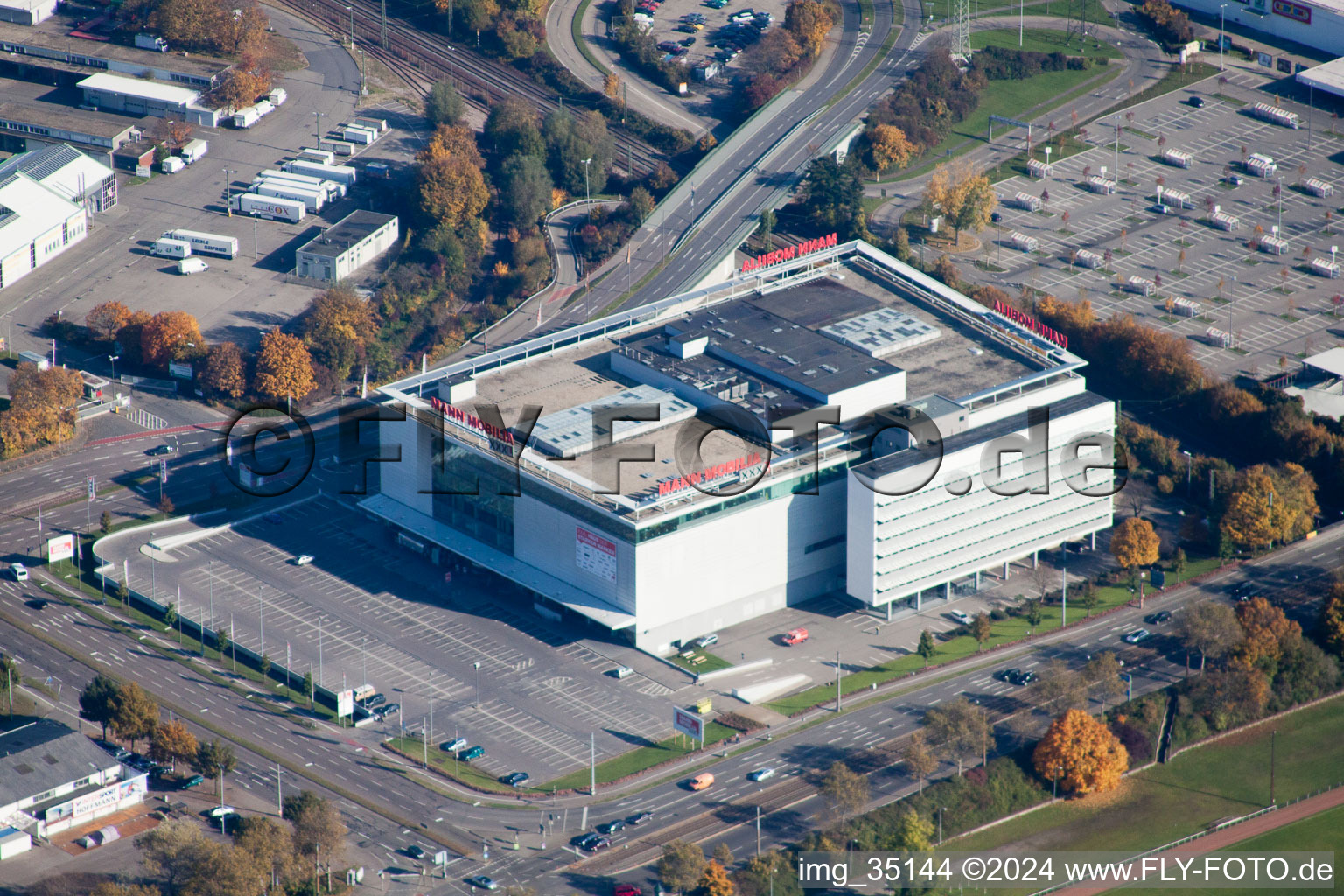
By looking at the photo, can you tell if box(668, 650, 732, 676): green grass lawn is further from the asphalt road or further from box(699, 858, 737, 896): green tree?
box(699, 858, 737, 896): green tree

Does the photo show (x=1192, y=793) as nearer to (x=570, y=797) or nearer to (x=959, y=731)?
(x=959, y=731)

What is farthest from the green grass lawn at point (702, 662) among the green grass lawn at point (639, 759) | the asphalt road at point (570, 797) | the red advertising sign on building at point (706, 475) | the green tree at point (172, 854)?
the green tree at point (172, 854)

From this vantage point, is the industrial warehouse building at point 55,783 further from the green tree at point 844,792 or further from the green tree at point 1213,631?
the green tree at point 1213,631

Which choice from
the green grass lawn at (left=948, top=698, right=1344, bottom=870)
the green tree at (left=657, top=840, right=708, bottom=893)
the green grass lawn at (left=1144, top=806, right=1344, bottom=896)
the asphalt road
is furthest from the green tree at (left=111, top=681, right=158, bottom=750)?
the green grass lawn at (left=1144, top=806, right=1344, bottom=896)

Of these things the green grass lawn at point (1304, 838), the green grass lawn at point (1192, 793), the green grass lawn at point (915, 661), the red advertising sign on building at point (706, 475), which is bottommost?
the green grass lawn at point (1304, 838)

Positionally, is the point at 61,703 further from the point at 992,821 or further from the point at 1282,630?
the point at 1282,630

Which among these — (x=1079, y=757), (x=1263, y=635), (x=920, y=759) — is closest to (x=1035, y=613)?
(x=1263, y=635)

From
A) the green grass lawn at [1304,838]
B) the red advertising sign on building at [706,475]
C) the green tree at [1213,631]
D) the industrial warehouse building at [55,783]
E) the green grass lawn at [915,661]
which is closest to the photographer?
the industrial warehouse building at [55,783]
